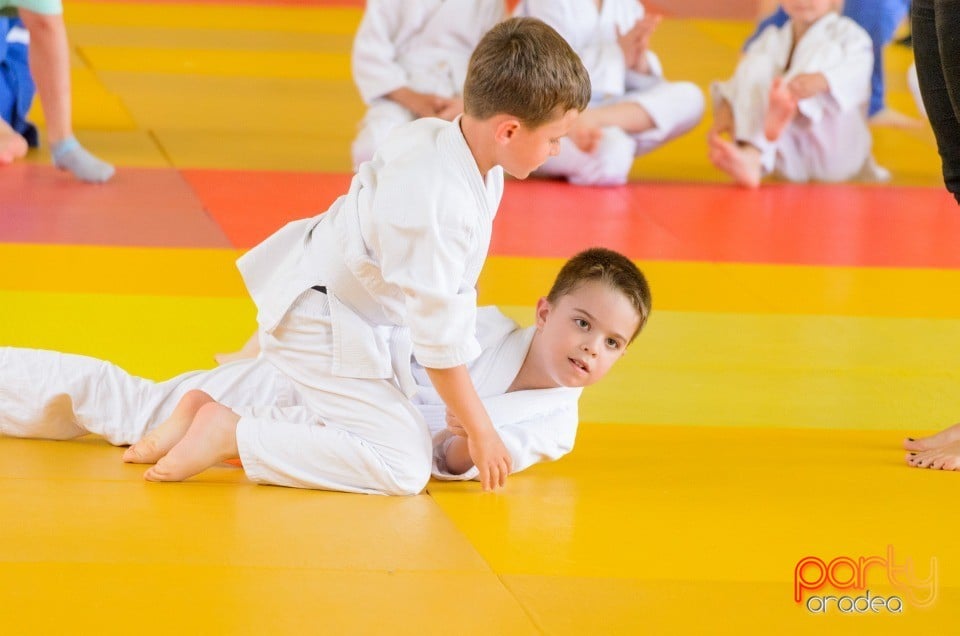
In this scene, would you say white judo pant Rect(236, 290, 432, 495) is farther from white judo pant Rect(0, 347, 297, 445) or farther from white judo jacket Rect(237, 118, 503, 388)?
white judo pant Rect(0, 347, 297, 445)

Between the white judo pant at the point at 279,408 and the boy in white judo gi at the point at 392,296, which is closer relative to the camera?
the boy in white judo gi at the point at 392,296

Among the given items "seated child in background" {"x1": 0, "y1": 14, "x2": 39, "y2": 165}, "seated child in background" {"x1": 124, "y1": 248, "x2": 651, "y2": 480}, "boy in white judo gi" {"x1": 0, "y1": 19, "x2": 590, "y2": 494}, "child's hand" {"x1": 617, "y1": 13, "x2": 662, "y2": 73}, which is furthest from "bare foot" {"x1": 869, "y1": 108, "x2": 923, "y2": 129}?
"boy in white judo gi" {"x1": 0, "y1": 19, "x2": 590, "y2": 494}

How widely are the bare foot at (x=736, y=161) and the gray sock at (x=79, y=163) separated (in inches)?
105

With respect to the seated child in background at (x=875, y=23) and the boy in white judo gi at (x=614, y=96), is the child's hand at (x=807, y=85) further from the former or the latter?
the seated child in background at (x=875, y=23)

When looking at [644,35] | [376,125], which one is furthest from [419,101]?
[644,35]

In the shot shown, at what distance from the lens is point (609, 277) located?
3008mm

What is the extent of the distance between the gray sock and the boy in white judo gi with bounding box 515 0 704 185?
191 cm

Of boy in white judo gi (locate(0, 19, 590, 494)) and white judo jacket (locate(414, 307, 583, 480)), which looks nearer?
boy in white judo gi (locate(0, 19, 590, 494))

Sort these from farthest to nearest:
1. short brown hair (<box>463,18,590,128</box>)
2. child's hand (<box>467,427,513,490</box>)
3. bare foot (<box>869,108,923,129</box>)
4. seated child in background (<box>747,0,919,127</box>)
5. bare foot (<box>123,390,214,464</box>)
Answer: bare foot (<box>869,108,923,129</box>) → seated child in background (<box>747,0,919,127</box>) → bare foot (<box>123,390,214,464</box>) → child's hand (<box>467,427,513,490</box>) → short brown hair (<box>463,18,590,128</box>)

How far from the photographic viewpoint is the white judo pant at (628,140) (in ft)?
20.2

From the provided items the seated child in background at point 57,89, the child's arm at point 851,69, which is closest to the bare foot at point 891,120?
the child's arm at point 851,69

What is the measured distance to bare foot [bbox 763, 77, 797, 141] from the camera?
20.3 feet

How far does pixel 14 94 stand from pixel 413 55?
1.80 meters

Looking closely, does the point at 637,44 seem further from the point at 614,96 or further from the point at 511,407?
the point at 511,407
